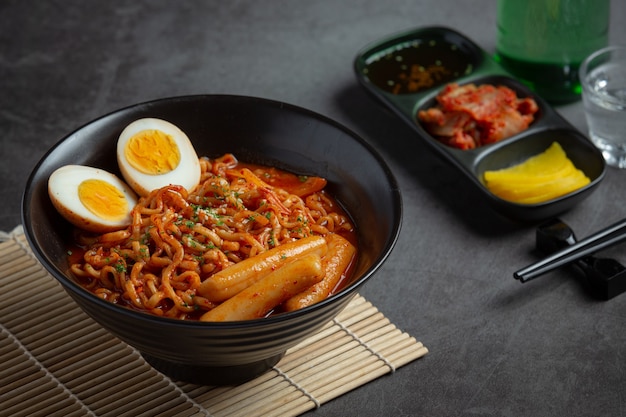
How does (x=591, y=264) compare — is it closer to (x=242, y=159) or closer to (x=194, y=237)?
(x=242, y=159)

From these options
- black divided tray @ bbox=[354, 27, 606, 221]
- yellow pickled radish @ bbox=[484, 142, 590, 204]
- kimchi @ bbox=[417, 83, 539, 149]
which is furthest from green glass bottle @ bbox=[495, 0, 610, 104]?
yellow pickled radish @ bbox=[484, 142, 590, 204]

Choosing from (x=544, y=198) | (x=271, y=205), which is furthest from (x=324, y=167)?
(x=544, y=198)

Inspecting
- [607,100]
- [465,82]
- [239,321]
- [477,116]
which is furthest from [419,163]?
[239,321]

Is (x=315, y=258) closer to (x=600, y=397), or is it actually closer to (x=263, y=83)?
(x=600, y=397)

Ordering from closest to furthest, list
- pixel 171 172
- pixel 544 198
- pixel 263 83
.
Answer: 1. pixel 171 172
2. pixel 544 198
3. pixel 263 83

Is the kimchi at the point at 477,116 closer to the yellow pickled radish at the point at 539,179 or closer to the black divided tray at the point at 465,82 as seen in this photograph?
the black divided tray at the point at 465,82

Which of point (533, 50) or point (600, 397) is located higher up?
point (533, 50)
